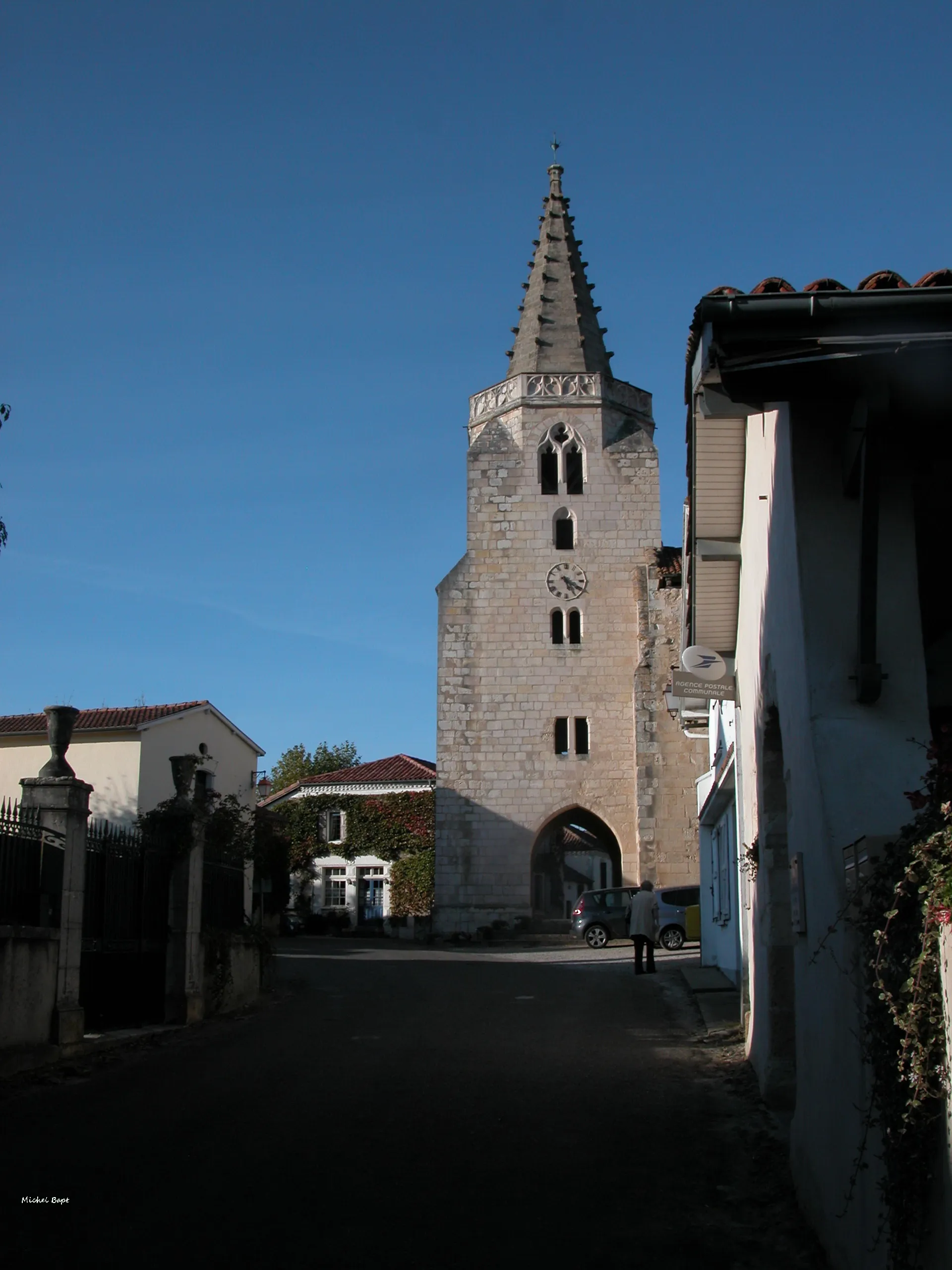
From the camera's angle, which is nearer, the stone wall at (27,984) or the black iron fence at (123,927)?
the stone wall at (27,984)

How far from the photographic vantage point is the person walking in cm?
2022

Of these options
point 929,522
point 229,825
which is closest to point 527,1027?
point 229,825

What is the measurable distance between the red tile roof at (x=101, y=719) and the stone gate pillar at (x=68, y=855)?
20822mm

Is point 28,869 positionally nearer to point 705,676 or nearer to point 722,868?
point 705,676

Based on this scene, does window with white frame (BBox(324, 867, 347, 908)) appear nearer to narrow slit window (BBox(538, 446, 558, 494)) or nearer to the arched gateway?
the arched gateway

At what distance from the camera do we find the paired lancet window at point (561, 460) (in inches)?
1542

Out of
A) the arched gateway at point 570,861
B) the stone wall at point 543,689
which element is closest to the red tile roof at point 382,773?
the arched gateway at point 570,861

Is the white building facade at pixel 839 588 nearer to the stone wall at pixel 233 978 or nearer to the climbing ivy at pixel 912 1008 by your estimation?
the climbing ivy at pixel 912 1008

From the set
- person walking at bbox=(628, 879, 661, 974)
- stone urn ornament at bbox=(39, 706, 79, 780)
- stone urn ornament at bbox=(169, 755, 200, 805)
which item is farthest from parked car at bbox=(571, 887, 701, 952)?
stone urn ornament at bbox=(39, 706, 79, 780)

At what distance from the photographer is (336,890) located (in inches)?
1863

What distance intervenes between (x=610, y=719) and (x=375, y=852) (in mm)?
13189

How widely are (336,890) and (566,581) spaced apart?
16392mm

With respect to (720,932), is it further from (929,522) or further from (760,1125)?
(929,522)

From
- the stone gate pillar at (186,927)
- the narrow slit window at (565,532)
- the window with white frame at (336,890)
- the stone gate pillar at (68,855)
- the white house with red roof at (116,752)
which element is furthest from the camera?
the window with white frame at (336,890)
